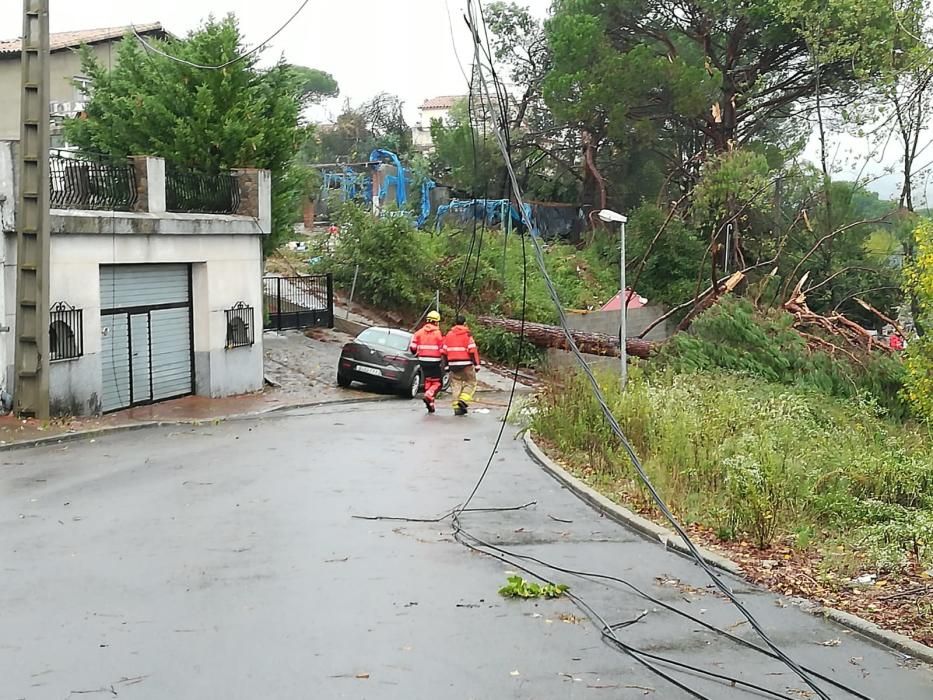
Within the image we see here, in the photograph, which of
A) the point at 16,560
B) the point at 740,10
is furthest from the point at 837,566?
the point at 740,10

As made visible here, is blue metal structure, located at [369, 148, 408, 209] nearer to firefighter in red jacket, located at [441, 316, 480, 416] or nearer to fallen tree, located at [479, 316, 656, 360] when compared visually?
fallen tree, located at [479, 316, 656, 360]

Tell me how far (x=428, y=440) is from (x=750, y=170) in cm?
1921

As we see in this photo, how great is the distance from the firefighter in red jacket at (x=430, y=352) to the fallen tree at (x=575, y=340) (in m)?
5.87

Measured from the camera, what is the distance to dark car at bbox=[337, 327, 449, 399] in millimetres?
24656

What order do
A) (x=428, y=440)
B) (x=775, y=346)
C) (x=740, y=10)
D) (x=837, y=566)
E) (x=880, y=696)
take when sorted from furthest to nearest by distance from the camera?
(x=740, y=10) → (x=775, y=346) → (x=428, y=440) → (x=837, y=566) → (x=880, y=696)

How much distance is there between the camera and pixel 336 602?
24.1 ft

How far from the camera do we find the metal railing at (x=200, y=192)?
72.4ft

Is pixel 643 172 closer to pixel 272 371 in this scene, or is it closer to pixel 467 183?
pixel 467 183

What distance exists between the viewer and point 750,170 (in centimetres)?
3195

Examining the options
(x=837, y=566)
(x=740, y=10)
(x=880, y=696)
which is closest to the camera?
(x=880, y=696)

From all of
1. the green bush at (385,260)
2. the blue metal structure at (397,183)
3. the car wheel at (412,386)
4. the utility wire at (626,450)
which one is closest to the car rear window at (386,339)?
the car wheel at (412,386)

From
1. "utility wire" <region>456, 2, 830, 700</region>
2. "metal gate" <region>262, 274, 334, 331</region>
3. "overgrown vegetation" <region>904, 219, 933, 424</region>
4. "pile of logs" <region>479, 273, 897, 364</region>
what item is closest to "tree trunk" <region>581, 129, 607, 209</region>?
"pile of logs" <region>479, 273, 897, 364</region>

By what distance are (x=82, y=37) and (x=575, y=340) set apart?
21.0m

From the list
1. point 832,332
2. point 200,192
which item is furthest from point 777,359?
point 200,192
